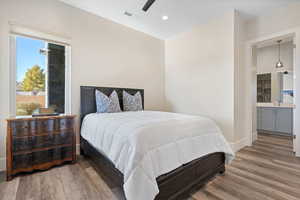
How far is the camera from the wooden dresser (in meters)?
2.00

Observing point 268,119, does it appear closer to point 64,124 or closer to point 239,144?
point 239,144

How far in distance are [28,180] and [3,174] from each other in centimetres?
50

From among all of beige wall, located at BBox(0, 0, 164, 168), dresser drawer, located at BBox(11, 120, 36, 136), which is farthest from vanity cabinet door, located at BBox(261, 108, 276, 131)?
dresser drawer, located at BBox(11, 120, 36, 136)

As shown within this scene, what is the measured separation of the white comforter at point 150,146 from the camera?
4.08 feet

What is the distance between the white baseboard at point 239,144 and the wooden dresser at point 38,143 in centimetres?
306

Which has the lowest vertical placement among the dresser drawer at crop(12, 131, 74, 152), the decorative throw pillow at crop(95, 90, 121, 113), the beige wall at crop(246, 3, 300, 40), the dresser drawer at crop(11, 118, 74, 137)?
the dresser drawer at crop(12, 131, 74, 152)

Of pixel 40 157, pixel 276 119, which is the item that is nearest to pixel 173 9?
pixel 40 157

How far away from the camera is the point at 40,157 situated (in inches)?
86.3

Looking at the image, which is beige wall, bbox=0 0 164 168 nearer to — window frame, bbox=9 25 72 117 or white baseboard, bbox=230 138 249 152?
window frame, bbox=9 25 72 117

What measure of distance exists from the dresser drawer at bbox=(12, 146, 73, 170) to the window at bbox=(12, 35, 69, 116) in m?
0.75

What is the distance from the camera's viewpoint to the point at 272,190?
1.73m

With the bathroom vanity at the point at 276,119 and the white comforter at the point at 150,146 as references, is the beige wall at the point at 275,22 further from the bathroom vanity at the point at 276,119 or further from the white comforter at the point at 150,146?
the white comforter at the point at 150,146

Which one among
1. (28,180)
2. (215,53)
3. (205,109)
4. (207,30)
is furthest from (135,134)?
(207,30)

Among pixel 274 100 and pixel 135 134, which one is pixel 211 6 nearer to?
pixel 135 134
